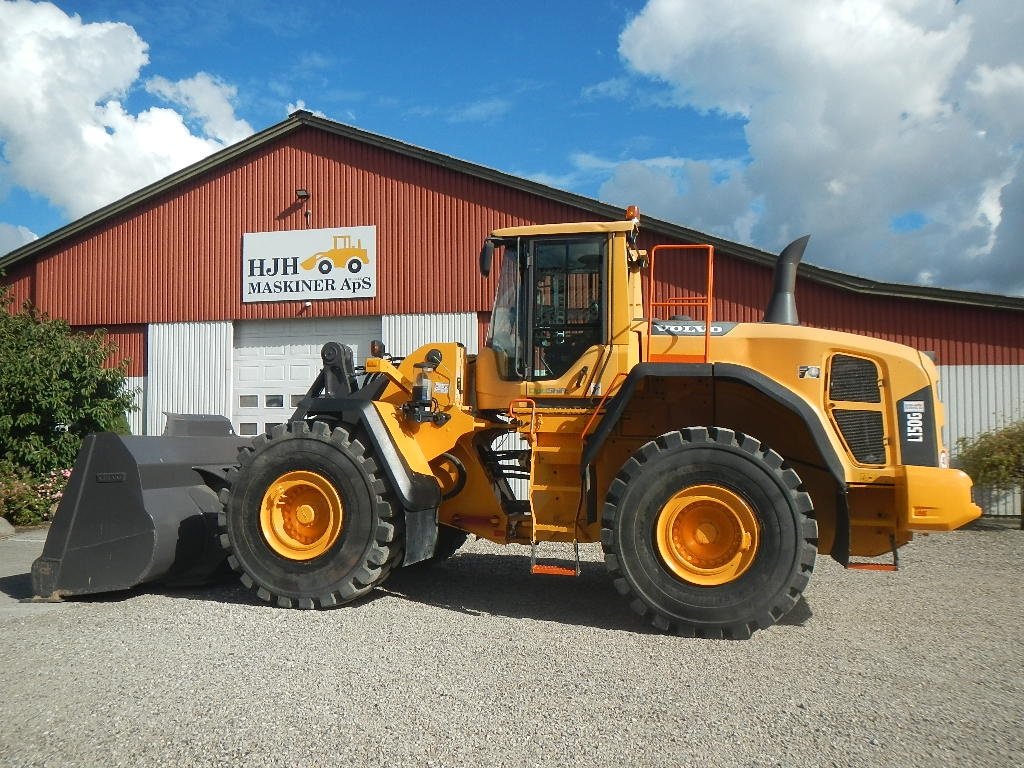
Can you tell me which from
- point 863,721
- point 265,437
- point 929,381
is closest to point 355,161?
point 265,437

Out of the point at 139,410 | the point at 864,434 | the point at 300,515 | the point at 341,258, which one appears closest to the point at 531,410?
the point at 300,515

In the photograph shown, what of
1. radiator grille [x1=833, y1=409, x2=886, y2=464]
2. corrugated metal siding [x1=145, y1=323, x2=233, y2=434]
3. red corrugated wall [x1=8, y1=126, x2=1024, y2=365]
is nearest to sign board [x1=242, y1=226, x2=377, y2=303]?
red corrugated wall [x1=8, y1=126, x2=1024, y2=365]

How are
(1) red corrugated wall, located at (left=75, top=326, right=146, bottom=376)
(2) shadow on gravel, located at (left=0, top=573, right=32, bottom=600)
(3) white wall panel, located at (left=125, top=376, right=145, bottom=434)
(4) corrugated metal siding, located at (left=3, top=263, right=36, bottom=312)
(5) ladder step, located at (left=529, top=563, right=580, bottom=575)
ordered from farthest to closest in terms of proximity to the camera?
(4) corrugated metal siding, located at (left=3, top=263, right=36, bottom=312) < (1) red corrugated wall, located at (left=75, top=326, right=146, bottom=376) < (3) white wall panel, located at (left=125, top=376, right=145, bottom=434) < (2) shadow on gravel, located at (left=0, top=573, right=32, bottom=600) < (5) ladder step, located at (left=529, top=563, right=580, bottom=575)

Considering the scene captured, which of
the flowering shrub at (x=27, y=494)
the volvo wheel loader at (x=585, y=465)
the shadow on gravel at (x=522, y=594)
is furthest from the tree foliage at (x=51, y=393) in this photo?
the shadow on gravel at (x=522, y=594)

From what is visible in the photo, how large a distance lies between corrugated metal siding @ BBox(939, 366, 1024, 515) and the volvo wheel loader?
21.3 ft

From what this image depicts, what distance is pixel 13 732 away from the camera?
12.2ft

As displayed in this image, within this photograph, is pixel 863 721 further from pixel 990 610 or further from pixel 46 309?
pixel 46 309

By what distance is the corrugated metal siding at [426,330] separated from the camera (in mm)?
13281

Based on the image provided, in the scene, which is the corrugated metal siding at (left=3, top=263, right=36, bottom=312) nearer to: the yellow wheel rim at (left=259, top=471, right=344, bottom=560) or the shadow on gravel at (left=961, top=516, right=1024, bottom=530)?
the yellow wheel rim at (left=259, top=471, right=344, bottom=560)

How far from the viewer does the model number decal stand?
218 inches

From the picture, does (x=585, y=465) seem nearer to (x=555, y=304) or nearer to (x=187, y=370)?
(x=555, y=304)

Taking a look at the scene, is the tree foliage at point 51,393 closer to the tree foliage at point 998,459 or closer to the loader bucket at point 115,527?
the loader bucket at point 115,527

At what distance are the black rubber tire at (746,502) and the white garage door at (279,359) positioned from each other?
8925mm

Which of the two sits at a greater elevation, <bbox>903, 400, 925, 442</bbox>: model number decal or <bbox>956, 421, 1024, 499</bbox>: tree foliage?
<bbox>903, 400, 925, 442</bbox>: model number decal
